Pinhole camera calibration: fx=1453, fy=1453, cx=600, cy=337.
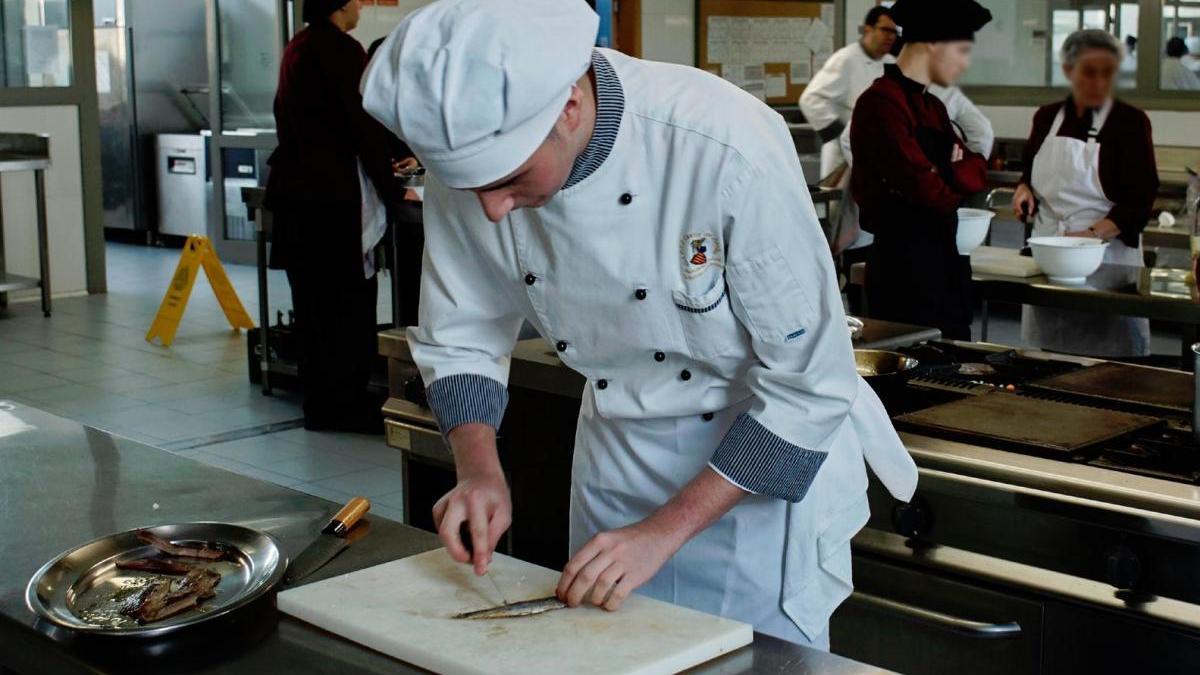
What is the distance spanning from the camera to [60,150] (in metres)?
8.76

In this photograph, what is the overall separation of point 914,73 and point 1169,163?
358 centimetres

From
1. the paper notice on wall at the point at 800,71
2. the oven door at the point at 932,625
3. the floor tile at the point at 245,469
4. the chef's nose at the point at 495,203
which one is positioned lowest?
the floor tile at the point at 245,469

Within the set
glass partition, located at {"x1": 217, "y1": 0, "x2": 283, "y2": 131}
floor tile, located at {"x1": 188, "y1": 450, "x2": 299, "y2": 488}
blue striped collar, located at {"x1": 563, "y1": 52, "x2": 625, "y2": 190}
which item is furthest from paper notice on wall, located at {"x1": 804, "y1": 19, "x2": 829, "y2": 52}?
blue striped collar, located at {"x1": 563, "y1": 52, "x2": 625, "y2": 190}

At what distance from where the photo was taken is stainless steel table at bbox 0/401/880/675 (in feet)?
4.91

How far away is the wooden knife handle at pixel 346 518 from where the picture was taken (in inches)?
74.1

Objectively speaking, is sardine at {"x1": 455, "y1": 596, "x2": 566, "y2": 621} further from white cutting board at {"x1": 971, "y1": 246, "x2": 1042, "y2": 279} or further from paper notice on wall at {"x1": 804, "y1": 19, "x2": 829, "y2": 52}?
paper notice on wall at {"x1": 804, "y1": 19, "x2": 829, "y2": 52}

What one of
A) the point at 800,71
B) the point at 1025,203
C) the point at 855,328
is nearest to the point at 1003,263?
the point at 1025,203

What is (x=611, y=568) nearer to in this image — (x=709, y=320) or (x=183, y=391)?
(x=709, y=320)

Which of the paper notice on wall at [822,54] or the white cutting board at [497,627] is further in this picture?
the paper notice on wall at [822,54]

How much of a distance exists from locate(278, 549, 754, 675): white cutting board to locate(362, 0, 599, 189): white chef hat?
1.53 feet

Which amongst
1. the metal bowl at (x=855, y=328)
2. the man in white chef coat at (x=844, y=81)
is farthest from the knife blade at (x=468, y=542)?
the man in white chef coat at (x=844, y=81)

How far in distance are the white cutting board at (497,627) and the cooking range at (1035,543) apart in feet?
2.66

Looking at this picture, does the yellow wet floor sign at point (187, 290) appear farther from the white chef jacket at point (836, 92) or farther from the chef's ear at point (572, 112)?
the chef's ear at point (572, 112)

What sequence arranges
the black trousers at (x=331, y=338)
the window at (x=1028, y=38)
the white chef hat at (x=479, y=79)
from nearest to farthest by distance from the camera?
the white chef hat at (x=479, y=79), the black trousers at (x=331, y=338), the window at (x=1028, y=38)
